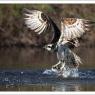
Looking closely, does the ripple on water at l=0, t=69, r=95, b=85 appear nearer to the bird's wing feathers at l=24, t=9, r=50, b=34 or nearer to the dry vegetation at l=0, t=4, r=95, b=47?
the bird's wing feathers at l=24, t=9, r=50, b=34

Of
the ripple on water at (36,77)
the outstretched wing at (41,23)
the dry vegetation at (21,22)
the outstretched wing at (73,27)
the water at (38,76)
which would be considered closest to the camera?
the water at (38,76)

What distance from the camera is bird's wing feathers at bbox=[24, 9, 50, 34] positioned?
60.3ft

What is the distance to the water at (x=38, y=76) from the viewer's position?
16656mm

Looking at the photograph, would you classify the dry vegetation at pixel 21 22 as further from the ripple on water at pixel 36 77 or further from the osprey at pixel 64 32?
the osprey at pixel 64 32

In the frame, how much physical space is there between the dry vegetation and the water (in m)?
3.85

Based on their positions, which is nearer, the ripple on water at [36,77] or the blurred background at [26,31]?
the ripple on water at [36,77]

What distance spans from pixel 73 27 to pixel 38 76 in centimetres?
133

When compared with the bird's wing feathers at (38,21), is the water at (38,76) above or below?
below

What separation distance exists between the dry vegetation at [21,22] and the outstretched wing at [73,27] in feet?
30.1

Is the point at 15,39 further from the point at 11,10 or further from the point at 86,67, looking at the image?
the point at 86,67

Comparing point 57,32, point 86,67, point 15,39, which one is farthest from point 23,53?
point 57,32

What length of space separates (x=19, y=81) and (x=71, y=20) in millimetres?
1838

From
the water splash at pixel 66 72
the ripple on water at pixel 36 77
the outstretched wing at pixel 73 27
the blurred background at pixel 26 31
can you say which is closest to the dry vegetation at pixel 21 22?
the blurred background at pixel 26 31

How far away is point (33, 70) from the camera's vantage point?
1948 cm
